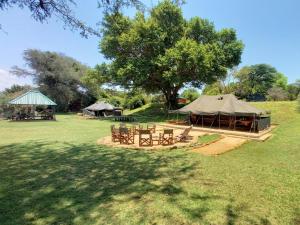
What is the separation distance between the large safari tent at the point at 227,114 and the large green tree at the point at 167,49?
22.3 feet

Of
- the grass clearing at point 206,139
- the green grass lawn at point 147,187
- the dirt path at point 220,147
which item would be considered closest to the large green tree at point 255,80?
the grass clearing at point 206,139

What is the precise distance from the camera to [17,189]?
565 centimetres

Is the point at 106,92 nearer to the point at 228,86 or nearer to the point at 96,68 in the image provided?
the point at 96,68

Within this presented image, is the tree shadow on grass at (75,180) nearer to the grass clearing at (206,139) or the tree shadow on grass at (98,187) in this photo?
the tree shadow on grass at (98,187)

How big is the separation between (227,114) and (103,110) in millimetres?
23852

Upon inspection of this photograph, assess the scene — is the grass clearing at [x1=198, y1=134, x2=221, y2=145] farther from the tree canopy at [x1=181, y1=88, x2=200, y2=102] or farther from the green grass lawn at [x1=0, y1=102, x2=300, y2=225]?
the tree canopy at [x1=181, y1=88, x2=200, y2=102]

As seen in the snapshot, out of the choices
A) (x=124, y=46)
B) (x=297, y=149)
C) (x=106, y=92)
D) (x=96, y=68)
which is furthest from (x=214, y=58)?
(x=106, y=92)

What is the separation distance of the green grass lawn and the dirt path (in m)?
0.58

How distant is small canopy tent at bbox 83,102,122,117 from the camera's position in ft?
A: 116

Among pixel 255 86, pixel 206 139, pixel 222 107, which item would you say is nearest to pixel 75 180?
pixel 206 139

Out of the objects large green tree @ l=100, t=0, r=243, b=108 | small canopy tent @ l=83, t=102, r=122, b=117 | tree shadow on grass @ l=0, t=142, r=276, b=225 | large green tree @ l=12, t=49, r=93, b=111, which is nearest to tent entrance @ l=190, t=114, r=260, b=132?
large green tree @ l=100, t=0, r=243, b=108

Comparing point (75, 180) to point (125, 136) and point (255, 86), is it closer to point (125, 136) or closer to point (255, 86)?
point (125, 136)

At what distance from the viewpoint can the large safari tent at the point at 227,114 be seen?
631 inches

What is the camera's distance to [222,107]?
17531 mm
